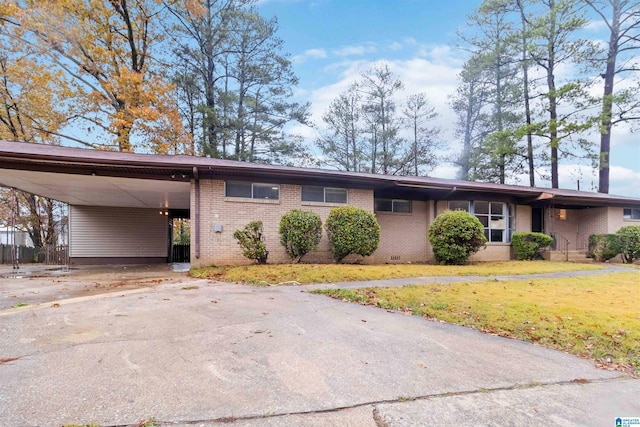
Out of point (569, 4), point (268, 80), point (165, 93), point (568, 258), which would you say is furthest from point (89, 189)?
point (569, 4)

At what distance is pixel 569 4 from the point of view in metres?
19.4

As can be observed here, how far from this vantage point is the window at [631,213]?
1630 centimetres

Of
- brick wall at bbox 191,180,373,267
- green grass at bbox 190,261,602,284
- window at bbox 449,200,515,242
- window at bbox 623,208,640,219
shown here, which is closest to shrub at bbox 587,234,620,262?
window at bbox 623,208,640,219

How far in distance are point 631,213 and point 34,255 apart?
105 ft

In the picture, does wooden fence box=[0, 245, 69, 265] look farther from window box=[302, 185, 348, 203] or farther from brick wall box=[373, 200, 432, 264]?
brick wall box=[373, 200, 432, 264]

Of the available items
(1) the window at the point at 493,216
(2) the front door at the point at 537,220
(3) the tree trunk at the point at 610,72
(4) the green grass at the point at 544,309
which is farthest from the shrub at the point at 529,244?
(3) the tree trunk at the point at 610,72

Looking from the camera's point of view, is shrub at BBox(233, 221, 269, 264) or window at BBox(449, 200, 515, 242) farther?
window at BBox(449, 200, 515, 242)

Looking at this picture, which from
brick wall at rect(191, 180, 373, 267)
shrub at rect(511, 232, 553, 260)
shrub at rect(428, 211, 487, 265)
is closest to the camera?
brick wall at rect(191, 180, 373, 267)

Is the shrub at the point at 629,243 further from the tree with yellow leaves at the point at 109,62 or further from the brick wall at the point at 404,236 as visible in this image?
the tree with yellow leaves at the point at 109,62

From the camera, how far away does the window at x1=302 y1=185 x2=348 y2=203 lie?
11445 mm

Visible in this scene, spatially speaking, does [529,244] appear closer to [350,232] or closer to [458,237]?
[458,237]

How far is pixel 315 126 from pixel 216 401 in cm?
2196

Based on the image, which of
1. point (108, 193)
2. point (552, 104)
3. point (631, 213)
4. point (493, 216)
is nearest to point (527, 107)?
point (552, 104)

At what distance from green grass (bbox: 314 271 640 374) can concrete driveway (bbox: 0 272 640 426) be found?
42 centimetres
